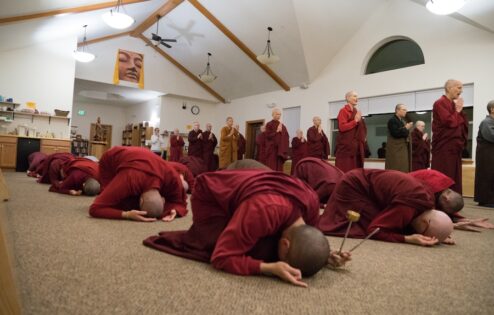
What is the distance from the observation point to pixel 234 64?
979cm

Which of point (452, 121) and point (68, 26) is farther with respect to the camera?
point (68, 26)

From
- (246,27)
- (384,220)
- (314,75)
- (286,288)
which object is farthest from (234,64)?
(286,288)

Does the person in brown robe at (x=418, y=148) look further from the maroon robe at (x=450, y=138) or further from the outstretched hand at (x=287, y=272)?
Result: the outstretched hand at (x=287, y=272)

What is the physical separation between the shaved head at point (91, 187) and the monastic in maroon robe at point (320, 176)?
200cm

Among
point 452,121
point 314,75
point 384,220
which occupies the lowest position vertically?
point 384,220

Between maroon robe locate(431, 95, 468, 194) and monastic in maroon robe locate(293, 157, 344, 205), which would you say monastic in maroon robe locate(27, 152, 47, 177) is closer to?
monastic in maroon robe locate(293, 157, 344, 205)

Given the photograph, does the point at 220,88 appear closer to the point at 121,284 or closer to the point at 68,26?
the point at 68,26

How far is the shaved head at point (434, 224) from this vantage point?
195 cm

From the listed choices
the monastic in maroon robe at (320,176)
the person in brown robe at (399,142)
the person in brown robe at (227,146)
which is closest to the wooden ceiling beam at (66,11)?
the person in brown robe at (227,146)

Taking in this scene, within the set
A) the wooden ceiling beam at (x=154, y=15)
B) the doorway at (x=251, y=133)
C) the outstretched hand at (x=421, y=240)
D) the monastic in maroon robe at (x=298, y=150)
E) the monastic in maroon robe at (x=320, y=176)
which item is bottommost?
the outstretched hand at (x=421, y=240)

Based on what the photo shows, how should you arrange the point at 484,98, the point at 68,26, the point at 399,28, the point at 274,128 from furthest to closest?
the point at 68,26 < the point at 399,28 < the point at 274,128 < the point at 484,98

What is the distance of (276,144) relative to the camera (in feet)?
20.4

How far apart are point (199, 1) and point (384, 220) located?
736 centimetres

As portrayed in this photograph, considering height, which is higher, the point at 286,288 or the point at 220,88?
the point at 220,88
